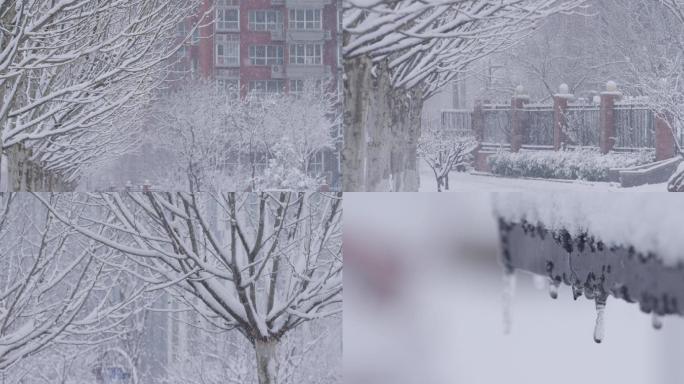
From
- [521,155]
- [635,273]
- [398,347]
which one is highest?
[521,155]

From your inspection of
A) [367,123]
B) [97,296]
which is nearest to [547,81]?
[367,123]

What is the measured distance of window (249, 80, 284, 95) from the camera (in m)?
3.55

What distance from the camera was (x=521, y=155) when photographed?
3439 mm

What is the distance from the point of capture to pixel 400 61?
11.2 feet

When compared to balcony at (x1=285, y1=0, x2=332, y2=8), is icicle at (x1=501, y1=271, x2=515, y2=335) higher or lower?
lower

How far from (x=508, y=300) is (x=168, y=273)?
4.37 feet

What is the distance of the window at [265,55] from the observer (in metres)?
3.51

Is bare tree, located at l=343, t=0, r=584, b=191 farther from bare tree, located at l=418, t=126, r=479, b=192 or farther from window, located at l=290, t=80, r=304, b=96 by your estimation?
window, located at l=290, t=80, r=304, b=96

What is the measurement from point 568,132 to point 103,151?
1.69m

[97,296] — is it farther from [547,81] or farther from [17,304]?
[547,81]

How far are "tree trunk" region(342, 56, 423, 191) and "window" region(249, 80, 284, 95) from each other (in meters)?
0.26

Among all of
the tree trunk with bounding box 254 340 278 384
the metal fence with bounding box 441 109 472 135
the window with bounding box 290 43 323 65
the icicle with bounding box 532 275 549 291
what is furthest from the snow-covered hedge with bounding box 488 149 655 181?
the tree trunk with bounding box 254 340 278 384

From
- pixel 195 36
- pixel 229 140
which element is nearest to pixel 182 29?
pixel 195 36

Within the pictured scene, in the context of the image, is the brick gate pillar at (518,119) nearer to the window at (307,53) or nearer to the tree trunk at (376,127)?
the tree trunk at (376,127)
